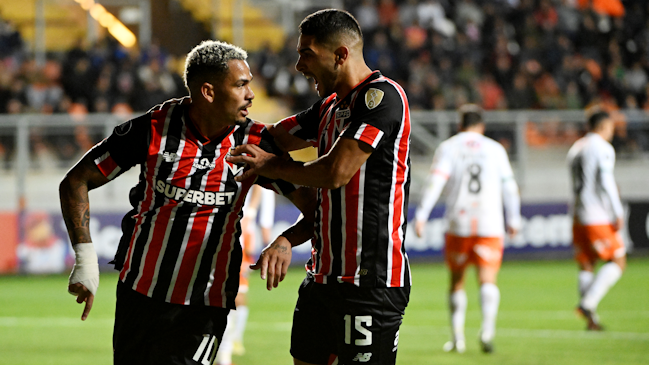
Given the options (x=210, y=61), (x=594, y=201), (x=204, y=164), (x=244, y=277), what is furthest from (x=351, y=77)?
(x=594, y=201)

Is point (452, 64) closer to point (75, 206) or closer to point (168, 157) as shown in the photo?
Answer: point (168, 157)

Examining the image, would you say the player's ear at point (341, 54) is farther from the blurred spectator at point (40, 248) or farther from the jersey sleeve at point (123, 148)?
the blurred spectator at point (40, 248)

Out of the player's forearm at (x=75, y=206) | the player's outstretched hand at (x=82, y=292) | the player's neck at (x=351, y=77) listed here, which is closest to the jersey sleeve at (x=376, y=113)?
the player's neck at (x=351, y=77)

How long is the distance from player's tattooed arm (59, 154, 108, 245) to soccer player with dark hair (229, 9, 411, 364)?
0.70 meters

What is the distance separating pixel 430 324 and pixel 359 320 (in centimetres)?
583

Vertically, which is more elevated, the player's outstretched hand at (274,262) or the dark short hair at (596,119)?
the dark short hair at (596,119)

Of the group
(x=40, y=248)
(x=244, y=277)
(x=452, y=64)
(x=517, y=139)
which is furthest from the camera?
(x=452, y=64)

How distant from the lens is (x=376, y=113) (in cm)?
351

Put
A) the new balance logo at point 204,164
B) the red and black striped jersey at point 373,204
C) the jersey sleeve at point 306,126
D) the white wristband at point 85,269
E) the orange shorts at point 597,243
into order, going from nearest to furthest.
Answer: the red and black striped jersey at point 373,204
the white wristband at point 85,269
the new balance logo at point 204,164
the jersey sleeve at point 306,126
the orange shorts at point 597,243

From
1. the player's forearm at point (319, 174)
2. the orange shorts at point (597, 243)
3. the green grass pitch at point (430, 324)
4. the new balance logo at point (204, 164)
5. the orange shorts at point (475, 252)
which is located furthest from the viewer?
the orange shorts at point (597, 243)

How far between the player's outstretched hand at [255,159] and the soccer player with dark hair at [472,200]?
4.39 m

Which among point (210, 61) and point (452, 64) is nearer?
point (210, 61)

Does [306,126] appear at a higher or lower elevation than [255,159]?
higher

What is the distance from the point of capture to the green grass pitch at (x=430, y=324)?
7363 mm
